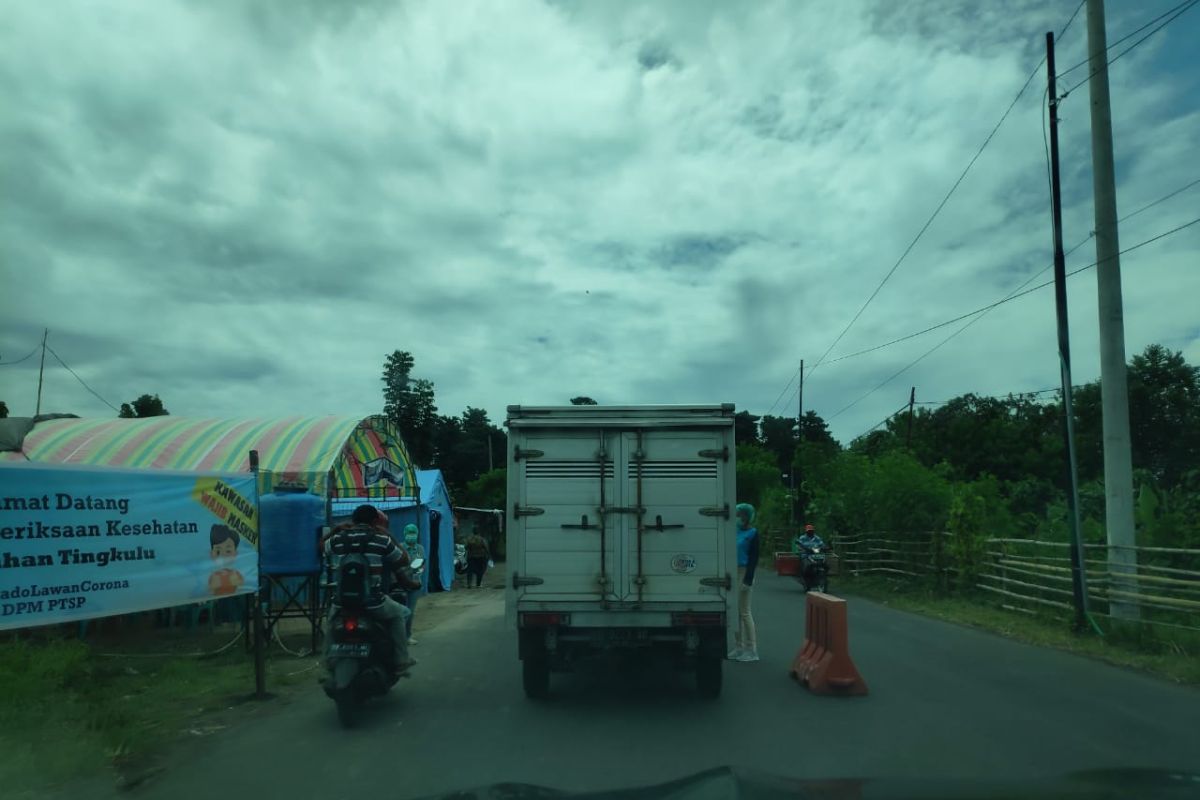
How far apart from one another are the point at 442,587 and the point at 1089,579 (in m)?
17.9

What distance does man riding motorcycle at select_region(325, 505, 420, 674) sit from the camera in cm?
902

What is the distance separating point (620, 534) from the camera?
9281 millimetres

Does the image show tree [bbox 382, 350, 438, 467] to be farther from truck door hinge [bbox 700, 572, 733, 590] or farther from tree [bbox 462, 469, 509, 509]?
truck door hinge [bbox 700, 572, 733, 590]

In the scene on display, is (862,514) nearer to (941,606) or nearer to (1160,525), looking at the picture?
(941,606)

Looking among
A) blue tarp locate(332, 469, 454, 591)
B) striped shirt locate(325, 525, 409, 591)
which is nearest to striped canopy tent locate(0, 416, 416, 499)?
blue tarp locate(332, 469, 454, 591)

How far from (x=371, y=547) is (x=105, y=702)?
3.07m

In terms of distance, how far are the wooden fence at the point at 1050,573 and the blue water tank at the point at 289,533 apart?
11.7 meters

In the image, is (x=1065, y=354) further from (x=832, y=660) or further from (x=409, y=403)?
(x=409, y=403)

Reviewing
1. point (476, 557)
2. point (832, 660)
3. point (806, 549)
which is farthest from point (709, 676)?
A: point (476, 557)

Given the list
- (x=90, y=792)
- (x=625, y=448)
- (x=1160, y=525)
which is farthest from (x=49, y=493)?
(x=1160, y=525)

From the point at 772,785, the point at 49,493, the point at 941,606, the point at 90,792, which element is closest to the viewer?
the point at 772,785

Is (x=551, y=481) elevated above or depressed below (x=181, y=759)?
above

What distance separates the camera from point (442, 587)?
1102 inches

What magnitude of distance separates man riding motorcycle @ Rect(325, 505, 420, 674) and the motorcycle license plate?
224mm
